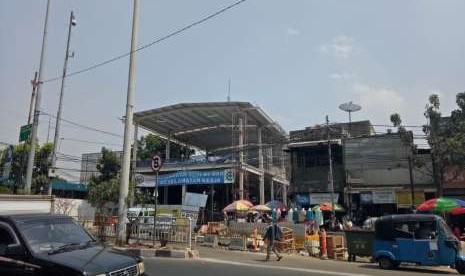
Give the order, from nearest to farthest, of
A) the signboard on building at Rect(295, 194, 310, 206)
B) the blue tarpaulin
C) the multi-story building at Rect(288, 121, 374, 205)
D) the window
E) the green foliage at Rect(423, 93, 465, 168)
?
the window
the green foliage at Rect(423, 93, 465, 168)
the multi-story building at Rect(288, 121, 374, 205)
the signboard on building at Rect(295, 194, 310, 206)
the blue tarpaulin

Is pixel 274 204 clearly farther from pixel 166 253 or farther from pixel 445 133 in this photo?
pixel 445 133

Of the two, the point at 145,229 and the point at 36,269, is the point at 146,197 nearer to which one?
the point at 145,229

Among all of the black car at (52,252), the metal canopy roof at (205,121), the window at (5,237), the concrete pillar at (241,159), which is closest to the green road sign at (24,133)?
the black car at (52,252)

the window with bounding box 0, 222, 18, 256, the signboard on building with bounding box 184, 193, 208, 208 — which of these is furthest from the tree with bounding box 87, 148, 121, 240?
the window with bounding box 0, 222, 18, 256

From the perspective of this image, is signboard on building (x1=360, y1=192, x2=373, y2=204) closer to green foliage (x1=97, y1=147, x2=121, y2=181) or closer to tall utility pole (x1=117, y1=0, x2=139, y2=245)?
tall utility pole (x1=117, y1=0, x2=139, y2=245)

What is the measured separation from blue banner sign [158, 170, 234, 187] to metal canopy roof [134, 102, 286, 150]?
5606 millimetres

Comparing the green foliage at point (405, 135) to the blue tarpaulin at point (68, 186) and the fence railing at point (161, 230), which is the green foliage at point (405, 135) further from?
the blue tarpaulin at point (68, 186)

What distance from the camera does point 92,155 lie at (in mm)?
72438

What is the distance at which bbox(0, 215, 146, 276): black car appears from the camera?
682 cm

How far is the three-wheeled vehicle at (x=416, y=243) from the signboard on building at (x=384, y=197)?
18665 mm

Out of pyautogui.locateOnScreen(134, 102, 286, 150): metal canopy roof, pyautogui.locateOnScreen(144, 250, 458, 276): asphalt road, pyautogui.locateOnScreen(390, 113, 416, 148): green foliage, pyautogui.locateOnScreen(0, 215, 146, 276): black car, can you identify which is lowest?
pyautogui.locateOnScreen(144, 250, 458, 276): asphalt road

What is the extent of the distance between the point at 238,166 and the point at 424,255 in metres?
25.3

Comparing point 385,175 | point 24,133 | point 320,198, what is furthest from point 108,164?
point 385,175

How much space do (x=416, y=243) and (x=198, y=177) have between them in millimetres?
26519
